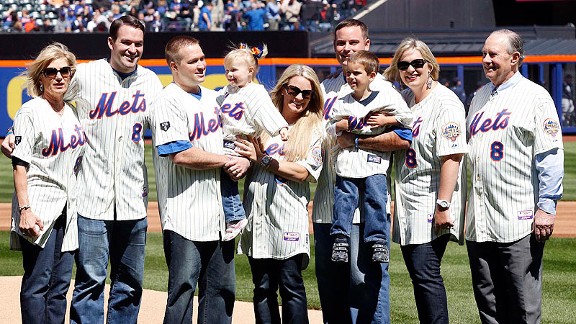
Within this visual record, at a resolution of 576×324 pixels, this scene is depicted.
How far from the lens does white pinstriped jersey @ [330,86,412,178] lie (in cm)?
558

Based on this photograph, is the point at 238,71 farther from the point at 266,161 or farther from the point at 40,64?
the point at 40,64

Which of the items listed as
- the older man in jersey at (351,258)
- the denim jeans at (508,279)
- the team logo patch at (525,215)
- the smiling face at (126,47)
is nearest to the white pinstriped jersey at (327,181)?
the older man in jersey at (351,258)

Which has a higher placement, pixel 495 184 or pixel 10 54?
pixel 10 54

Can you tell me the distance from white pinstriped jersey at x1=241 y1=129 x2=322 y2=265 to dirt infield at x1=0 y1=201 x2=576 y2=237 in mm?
6430

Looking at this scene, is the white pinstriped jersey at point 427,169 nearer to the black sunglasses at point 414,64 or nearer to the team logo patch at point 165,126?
the black sunglasses at point 414,64

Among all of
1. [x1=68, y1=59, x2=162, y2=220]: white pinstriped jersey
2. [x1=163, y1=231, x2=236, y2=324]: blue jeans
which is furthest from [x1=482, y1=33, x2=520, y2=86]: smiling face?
[x1=68, y1=59, x2=162, y2=220]: white pinstriped jersey

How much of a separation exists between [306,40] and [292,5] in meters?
2.95

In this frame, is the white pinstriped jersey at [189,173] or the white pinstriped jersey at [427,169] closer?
the white pinstriped jersey at [189,173]

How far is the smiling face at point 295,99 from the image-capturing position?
5.75 meters

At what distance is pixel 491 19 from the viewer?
28.8 m

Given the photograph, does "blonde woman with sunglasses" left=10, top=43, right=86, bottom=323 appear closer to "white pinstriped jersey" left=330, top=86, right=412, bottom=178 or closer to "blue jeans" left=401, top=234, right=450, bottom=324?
"white pinstriped jersey" left=330, top=86, right=412, bottom=178

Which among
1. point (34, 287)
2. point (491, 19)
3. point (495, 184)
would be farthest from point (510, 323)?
point (491, 19)

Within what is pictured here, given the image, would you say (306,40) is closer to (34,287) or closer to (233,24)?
(233,24)

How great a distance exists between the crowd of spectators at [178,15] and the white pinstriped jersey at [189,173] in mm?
20354
